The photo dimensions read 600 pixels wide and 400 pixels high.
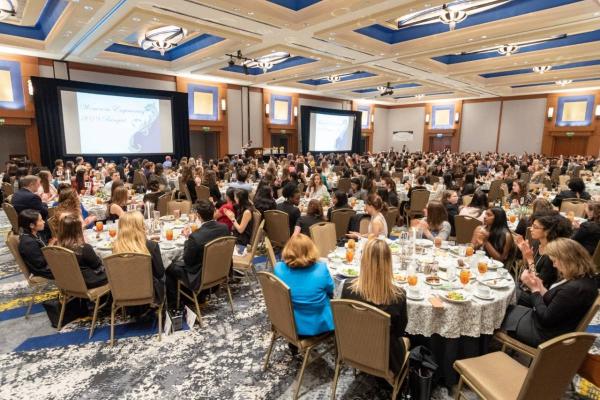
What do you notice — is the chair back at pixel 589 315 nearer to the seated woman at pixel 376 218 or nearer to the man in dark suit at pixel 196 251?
the seated woman at pixel 376 218

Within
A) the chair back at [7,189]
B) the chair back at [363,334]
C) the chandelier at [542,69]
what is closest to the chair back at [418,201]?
the chair back at [363,334]

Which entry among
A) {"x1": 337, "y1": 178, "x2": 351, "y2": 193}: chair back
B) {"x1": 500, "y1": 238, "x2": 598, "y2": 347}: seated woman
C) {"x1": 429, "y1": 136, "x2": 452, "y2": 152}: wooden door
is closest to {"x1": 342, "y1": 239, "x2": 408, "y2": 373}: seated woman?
{"x1": 500, "y1": 238, "x2": 598, "y2": 347}: seated woman

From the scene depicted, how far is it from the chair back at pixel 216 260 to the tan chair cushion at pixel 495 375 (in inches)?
96.5

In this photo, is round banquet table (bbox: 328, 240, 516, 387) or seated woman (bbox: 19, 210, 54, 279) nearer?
round banquet table (bbox: 328, 240, 516, 387)

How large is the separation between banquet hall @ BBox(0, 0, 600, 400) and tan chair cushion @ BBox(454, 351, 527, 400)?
1 centimetres

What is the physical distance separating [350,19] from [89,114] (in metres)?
10.3

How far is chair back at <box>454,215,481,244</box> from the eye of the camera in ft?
16.7

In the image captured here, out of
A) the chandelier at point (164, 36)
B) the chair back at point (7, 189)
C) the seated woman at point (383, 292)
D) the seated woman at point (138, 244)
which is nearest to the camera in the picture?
the seated woman at point (383, 292)

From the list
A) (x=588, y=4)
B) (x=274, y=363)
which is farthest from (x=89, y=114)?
(x=588, y=4)

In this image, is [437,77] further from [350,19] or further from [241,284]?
[241,284]

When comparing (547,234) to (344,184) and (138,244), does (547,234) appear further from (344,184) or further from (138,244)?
(344,184)

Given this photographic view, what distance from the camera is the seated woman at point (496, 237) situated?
12.9ft

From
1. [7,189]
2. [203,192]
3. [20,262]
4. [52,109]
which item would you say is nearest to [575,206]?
[203,192]

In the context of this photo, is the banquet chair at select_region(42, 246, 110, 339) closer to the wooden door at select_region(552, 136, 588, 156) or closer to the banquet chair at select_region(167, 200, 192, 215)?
the banquet chair at select_region(167, 200, 192, 215)
